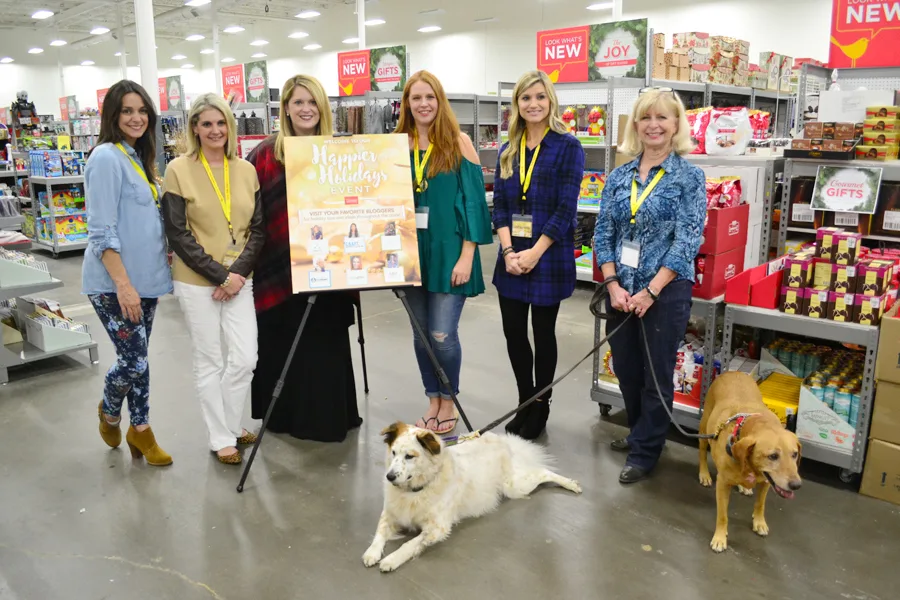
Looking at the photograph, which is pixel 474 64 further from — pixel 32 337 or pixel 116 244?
pixel 116 244

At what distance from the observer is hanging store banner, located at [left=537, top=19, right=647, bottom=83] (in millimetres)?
6211

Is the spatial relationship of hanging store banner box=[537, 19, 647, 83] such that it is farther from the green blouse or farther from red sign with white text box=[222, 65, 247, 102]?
red sign with white text box=[222, 65, 247, 102]

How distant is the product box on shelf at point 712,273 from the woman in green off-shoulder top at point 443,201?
0.96 metres

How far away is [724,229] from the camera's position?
3.00 m

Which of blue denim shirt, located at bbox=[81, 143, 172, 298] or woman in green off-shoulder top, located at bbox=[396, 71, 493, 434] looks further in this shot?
woman in green off-shoulder top, located at bbox=[396, 71, 493, 434]

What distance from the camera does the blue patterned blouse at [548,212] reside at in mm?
2953

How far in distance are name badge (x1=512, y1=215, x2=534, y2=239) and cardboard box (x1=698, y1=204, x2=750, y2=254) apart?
0.72 m

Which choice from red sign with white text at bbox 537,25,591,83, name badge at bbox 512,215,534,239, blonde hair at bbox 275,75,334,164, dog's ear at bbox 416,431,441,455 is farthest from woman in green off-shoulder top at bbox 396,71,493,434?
red sign with white text at bbox 537,25,591,83

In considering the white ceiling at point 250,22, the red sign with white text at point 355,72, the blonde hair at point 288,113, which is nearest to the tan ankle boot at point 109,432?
the blonde hair at point 288,113

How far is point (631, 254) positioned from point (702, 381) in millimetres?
831

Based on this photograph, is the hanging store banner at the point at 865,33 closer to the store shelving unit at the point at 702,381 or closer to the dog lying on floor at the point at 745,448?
the store shelving unit at the point at 702,381

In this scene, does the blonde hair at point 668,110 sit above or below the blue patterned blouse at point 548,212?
above

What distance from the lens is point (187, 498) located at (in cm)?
284

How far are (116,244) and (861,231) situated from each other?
333 cm
